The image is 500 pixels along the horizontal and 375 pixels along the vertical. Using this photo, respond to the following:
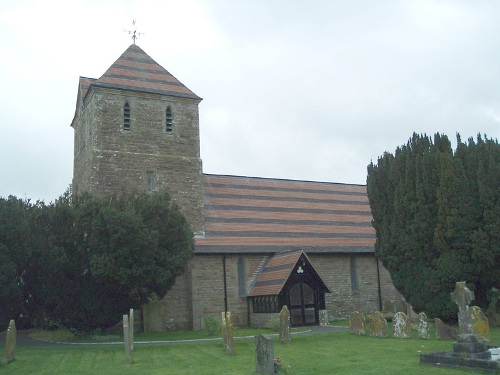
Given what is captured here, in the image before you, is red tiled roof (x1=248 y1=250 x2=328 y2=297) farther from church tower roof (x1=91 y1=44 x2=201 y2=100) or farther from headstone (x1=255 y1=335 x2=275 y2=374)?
headstone (x1=255 y1=335 x2=275 y2=374)

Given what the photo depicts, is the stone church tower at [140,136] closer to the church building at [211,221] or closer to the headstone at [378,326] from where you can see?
the church building at [211,221]

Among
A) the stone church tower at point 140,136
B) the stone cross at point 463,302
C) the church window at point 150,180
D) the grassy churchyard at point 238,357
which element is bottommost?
the grassy churchyard at point 238,357

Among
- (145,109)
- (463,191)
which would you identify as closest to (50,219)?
(145,109)

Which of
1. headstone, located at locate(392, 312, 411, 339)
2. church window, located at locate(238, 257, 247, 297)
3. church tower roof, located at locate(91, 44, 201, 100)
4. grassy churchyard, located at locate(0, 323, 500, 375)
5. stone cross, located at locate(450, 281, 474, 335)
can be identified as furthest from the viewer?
church tower roof, located at locate(91, 44, 201, 100)

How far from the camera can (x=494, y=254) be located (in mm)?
21078

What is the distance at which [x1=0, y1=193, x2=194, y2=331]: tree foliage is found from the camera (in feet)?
73.8

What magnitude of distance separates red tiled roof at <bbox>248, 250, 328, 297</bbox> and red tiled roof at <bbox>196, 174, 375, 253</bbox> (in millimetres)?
1209

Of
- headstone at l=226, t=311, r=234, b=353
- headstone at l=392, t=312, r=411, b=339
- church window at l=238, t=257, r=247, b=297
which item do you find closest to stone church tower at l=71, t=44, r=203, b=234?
church window at l=238, t=257, r=247, b=297

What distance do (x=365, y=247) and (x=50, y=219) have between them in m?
18.1

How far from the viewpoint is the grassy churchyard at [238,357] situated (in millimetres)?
13758

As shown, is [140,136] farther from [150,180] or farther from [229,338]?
[229,338]

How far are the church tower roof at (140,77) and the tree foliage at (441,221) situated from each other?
559 inches

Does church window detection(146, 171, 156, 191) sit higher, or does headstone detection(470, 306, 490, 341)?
church window detection(146, 171, 156, 191)

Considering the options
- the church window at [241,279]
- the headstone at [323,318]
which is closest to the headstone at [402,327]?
the headstone at [323,318]
